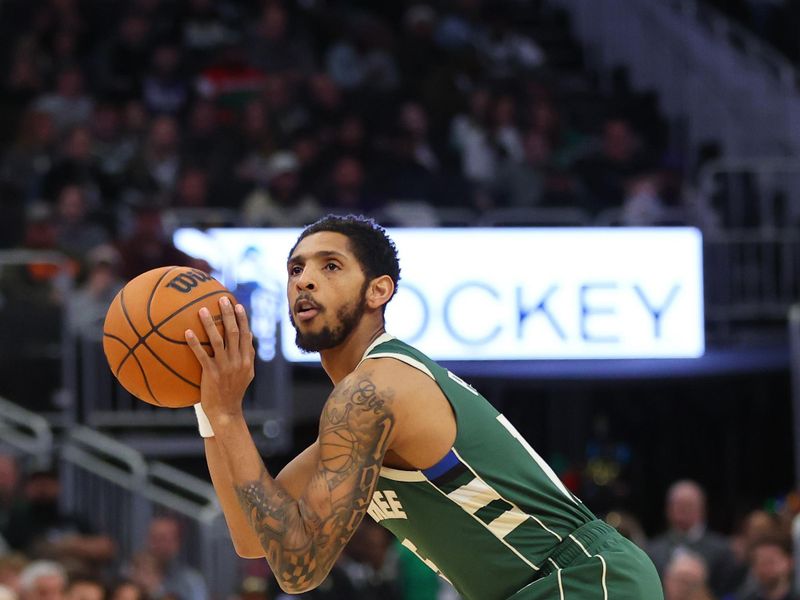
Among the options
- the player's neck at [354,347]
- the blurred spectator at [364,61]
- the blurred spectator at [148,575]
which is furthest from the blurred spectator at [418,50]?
the player's neck at [354,347]

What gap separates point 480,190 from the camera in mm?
14523

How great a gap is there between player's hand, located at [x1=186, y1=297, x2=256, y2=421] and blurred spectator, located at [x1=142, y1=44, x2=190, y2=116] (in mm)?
11579

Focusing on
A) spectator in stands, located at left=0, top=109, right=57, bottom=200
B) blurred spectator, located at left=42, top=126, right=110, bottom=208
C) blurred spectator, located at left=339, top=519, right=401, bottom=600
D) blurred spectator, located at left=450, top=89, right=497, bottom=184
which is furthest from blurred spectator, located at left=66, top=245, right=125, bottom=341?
blurred spectator, located at left=450, top=89, right=497, bottom=184

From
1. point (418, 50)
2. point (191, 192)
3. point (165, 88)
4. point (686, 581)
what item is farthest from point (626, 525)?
point (418, 50)

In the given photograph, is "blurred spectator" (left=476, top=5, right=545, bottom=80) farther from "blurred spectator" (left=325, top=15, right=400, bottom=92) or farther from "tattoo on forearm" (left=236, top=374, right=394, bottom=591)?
"tattoo on forearm" (left=236, top=374, right=394, bottom=591)

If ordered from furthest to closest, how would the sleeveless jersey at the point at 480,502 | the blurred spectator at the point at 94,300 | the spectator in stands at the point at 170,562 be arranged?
the blurred spectator at the point at 94,300 < the spectator in stands at the point at 170,562 < the sleeveless jersey at the point at 480,502

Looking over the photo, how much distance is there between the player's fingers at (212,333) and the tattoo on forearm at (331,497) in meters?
0.34

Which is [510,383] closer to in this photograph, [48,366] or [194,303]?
[48,366]

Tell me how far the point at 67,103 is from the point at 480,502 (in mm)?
11669

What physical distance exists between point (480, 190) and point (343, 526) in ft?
34.8

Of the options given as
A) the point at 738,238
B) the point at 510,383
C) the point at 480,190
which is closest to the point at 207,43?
the point at 480,190

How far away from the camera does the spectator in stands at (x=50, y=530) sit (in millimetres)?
10023

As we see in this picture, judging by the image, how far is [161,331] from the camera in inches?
170

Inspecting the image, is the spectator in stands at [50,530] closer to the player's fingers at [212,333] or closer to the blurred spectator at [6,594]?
the blurred spectator at [6,594]
